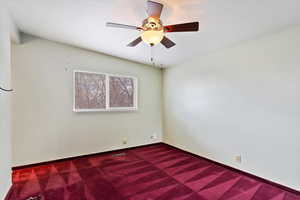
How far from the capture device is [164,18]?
2143 mm

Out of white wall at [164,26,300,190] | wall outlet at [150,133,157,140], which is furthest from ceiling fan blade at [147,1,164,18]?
wall outlet at [150,133,157,140]

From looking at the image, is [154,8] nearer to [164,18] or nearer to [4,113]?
[164,18]

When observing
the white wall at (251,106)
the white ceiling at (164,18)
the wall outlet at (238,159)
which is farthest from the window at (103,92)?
the wall outlet at (238,159)

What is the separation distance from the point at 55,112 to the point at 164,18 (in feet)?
8.99

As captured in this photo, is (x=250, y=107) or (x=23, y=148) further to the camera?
(x=23, y=148)

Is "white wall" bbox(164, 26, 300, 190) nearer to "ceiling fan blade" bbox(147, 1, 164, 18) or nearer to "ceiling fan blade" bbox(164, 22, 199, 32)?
"ceiling fan blade" bbox(164, 22, 199, 32)

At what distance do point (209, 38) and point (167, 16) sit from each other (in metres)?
0.87

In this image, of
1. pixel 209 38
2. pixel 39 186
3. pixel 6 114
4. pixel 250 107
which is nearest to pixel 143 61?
pixel 209 38

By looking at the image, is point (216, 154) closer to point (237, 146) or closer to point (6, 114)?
point (237, 146)

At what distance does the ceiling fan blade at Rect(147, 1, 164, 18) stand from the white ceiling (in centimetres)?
13

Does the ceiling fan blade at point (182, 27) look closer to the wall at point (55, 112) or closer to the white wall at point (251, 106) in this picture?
the white wall at point (251, 106)

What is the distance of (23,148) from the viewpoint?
294 cm

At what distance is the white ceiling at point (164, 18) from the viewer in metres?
1.79

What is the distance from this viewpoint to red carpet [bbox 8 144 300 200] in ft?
6.86
